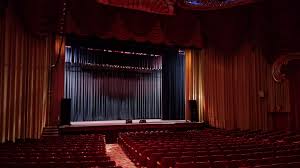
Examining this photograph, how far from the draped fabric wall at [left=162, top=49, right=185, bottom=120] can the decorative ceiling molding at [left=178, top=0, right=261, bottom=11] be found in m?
3.99

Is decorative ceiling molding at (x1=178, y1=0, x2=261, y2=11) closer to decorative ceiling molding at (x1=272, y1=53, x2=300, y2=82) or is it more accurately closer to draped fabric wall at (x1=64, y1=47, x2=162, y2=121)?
decorative ceiling molding at (x1=272, y1=53, x2=300, y2=82)

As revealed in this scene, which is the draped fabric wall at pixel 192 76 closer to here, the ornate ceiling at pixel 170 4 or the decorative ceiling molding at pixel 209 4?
the decorative ceiling molding at pixel 209 4

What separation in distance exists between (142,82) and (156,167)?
37.7 ft

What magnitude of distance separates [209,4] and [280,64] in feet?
10.6

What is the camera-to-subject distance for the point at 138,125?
10.5m

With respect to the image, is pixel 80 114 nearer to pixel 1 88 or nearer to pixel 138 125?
pixel 138 125

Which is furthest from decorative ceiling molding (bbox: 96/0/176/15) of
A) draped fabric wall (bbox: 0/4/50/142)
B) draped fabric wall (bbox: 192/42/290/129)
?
draped fabric wall (bbox: 192/42/290/129)

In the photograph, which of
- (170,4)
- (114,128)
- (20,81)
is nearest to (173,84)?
(114,128)

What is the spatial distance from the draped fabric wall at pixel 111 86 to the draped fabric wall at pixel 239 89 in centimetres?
353

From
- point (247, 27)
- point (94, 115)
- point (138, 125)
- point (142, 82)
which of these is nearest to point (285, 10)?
point (247, 27)

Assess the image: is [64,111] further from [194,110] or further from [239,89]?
[239,89]

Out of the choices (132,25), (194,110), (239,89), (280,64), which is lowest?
(194,110)

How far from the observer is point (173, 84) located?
14.2 metres

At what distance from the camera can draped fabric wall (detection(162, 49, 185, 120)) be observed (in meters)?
14.0
